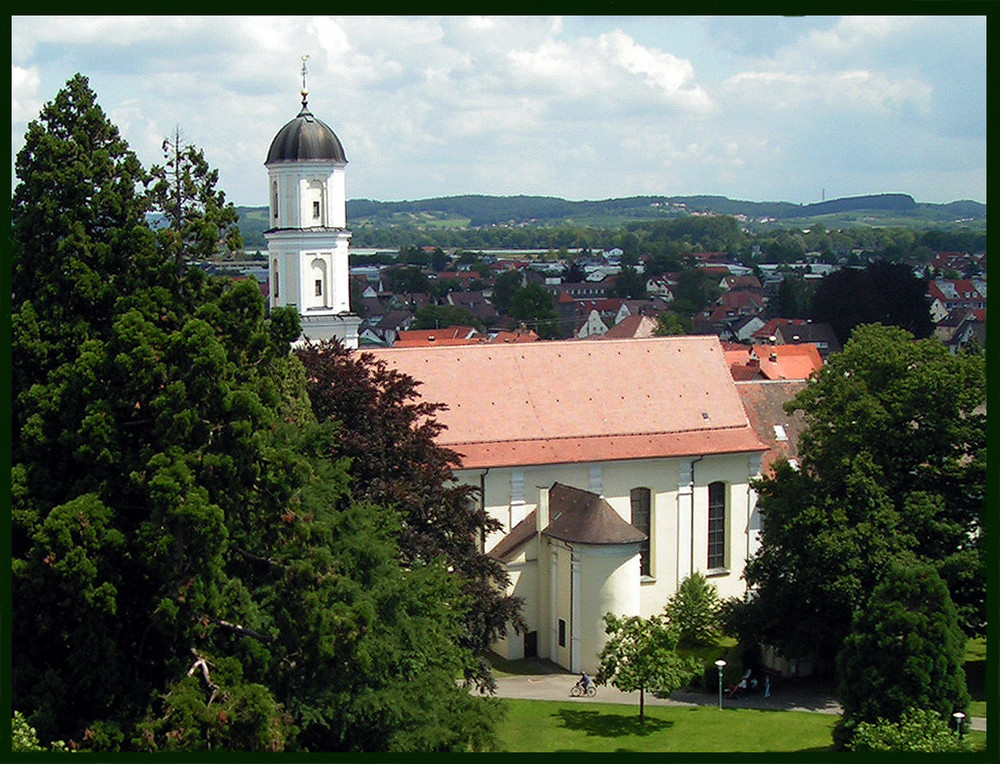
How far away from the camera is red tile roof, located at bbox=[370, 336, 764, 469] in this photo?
31.7 metres

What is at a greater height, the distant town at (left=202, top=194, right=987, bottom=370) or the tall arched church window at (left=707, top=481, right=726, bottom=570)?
the distant town at (left=202, top=194, right=987, bottom=370)

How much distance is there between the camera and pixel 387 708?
63.0ft

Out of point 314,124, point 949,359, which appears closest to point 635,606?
point 949,359

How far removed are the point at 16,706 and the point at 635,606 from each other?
52.6 feet

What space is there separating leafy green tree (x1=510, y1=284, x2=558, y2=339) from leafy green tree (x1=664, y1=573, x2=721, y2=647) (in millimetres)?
77357

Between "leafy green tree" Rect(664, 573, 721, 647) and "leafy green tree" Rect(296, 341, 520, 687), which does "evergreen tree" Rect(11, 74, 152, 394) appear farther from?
"leafy green tree" Rect(664, 573, 721, 647)

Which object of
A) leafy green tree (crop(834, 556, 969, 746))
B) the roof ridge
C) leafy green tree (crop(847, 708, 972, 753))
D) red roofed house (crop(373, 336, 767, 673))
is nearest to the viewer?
leafy green tree (crop(847, 708, 972, 753))

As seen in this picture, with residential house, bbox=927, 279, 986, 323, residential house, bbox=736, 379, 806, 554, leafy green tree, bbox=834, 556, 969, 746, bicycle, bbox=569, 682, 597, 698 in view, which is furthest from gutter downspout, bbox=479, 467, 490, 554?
residential house, bbox=927, 279, 986, 323

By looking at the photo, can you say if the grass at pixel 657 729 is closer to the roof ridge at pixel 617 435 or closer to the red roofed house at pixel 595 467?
the red roofed house at pixel 595 467

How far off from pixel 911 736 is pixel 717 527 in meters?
14.6

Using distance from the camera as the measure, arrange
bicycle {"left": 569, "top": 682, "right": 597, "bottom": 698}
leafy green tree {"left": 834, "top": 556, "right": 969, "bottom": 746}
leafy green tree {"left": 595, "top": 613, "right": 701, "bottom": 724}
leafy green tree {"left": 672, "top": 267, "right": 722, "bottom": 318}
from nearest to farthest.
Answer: leafy green tree {"left": 834, "top": 556, "right": 969, "bottom": 746} < leafy green tree {"left": 595, "top": 613, "right": 701, "bottom": 724} < bicycle {"left": 569, "top": 682, "right": 597, "bottom": 698} < leafy green tree {"left": 672, "top": 267, "right": 722, "bottom": 318}

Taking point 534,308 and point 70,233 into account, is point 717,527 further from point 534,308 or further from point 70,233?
point 534,308

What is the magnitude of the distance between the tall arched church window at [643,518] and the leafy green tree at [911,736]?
11.1m

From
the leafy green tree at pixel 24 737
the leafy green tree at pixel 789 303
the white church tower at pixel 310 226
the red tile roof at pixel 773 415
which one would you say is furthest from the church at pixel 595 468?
the leafy green tree at pixel 789 303
